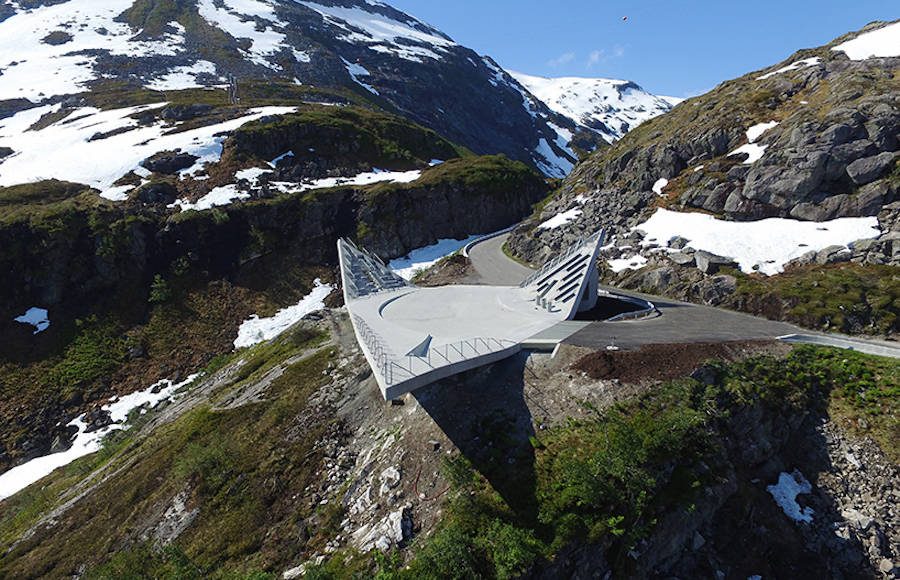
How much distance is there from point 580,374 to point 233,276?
56.8 m

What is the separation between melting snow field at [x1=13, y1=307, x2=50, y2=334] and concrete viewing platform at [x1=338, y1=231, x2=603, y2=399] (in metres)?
41.2

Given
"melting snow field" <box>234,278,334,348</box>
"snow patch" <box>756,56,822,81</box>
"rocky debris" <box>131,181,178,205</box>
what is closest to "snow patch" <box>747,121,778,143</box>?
"snow patch" <box>756,56,822,81</box>

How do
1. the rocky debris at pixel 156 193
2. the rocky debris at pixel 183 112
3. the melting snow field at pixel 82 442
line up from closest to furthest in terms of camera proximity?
the melting snow field at pixel 82 442 → the rocky debris at pixel 156 193 → the rocky debris at pixel 183 112

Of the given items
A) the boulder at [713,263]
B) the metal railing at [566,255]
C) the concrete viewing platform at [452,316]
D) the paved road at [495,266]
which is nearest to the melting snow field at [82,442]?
the concrete viewing platform at [452,316]

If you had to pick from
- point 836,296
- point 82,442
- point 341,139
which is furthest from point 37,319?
point 836,296

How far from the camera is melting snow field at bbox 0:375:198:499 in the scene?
32800mm

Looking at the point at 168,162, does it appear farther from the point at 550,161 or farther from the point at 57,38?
the point at 57,38

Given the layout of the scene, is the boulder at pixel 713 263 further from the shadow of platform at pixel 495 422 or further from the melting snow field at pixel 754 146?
the shadow of platform at pixel 495 422

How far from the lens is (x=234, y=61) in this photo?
14712cm

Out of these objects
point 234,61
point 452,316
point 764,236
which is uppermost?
point 234,61

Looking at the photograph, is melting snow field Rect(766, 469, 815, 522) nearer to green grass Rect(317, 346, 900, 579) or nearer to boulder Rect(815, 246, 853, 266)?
green grass Rect(317, 346, 900, 579)

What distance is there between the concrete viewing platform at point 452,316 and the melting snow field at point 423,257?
21410 millimetres

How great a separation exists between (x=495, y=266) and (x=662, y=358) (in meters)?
33.3

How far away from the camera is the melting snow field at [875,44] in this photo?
5247cm
